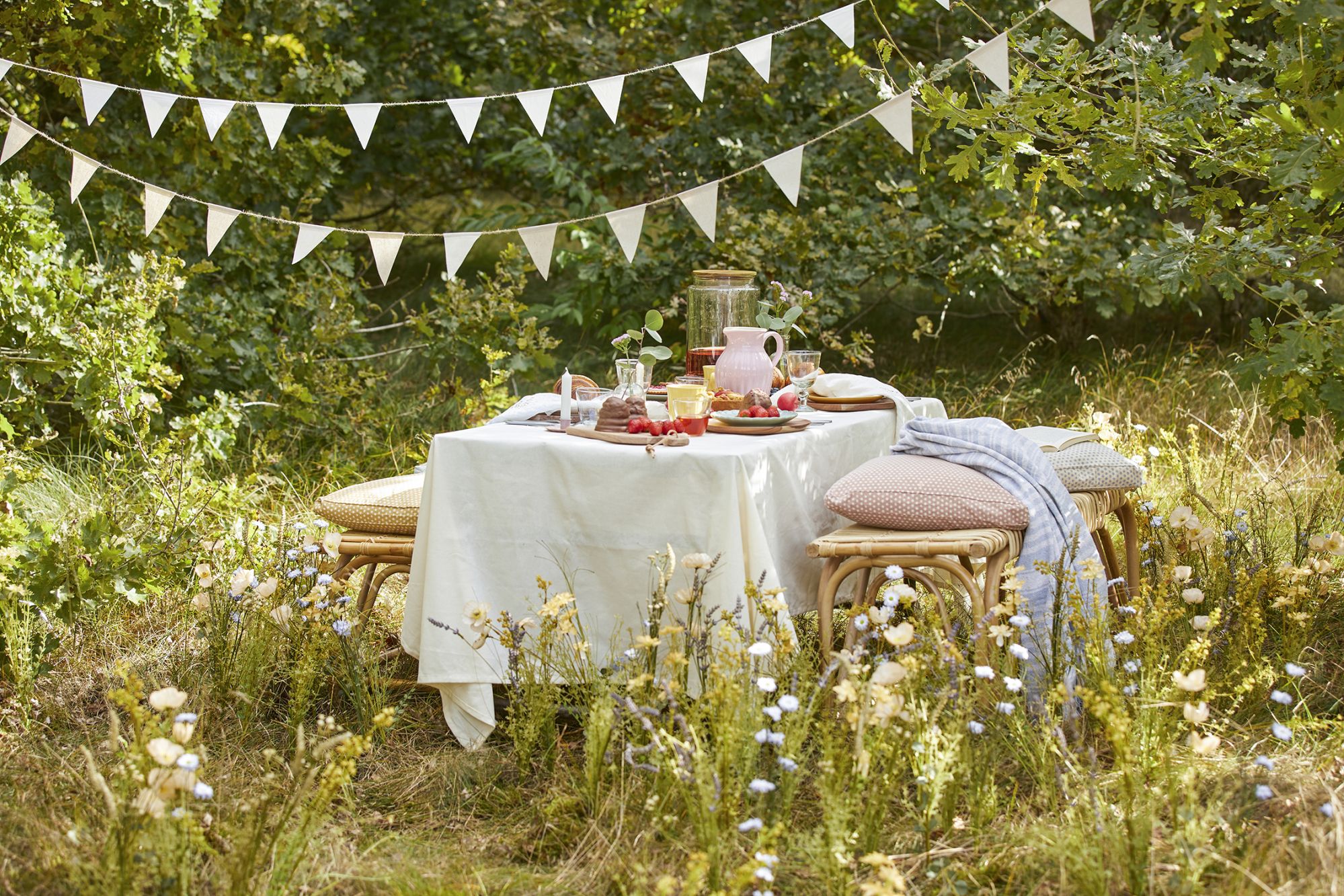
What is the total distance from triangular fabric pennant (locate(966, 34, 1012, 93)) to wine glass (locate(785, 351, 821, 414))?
75 centimetres

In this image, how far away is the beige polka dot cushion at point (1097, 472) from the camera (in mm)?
3035

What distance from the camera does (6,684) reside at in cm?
283

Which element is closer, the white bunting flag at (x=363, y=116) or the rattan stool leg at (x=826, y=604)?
the rattan stool leg at (x=826, y=604)

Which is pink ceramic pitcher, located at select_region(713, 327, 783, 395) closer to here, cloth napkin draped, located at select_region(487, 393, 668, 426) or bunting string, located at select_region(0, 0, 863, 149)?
cloth napkin draped, located at select_region(487, 393, 668, 426)

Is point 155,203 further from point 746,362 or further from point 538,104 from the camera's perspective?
point 746,362

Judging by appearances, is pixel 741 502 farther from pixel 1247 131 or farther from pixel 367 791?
pixel 1247 131

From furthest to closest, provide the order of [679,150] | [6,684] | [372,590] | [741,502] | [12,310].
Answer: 1. [679,150]
2. [12,310]
3. [372,590]
4. [6,684]
5. [741,502]

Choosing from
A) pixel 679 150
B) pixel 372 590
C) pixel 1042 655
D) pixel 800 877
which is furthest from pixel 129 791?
pixel 679 150

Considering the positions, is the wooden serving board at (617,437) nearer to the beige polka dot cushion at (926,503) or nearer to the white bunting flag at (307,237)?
the beige polka dot cushion at (926,503)

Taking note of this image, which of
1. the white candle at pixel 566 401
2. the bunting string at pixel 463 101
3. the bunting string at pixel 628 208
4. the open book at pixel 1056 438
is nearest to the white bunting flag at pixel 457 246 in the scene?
the bunting string at pixel 628 208

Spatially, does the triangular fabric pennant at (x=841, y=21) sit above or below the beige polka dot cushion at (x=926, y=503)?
above

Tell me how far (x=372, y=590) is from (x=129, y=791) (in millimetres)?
1283

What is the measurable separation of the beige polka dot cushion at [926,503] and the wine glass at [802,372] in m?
0.51

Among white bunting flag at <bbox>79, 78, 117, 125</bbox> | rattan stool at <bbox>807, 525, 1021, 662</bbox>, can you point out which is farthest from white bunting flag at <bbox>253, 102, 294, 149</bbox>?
rattan stool at <bbox>807, 525, 1021, 662</bbox>
